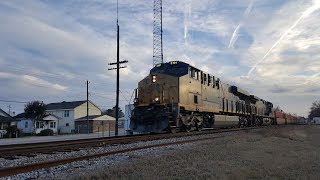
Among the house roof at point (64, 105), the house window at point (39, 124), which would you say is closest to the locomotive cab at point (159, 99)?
the house window at point (39, 124)

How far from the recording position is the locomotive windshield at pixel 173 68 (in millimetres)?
21500

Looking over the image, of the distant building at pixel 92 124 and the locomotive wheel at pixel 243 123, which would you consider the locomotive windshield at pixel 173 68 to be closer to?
the locomotive wheel at pixel 243 123

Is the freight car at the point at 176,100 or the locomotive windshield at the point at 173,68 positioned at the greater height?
the locomotive windshield at the point at 173,68

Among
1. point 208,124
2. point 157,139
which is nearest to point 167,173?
point 157,139

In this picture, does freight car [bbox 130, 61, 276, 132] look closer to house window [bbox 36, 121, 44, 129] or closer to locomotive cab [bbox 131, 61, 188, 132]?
locomotive cab [bbox 131, 61, 188, 132]

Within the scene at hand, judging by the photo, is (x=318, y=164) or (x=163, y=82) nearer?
(x=318, y=164)

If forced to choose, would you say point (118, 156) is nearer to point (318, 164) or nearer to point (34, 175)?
point (34, 175)

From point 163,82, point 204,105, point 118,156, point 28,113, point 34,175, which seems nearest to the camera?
point 34,175

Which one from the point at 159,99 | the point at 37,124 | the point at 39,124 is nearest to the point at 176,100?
the point at 159,99

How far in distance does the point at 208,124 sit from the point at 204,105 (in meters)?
1.84

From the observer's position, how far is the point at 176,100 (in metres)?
20.5

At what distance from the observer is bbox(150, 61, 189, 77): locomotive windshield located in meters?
21.5

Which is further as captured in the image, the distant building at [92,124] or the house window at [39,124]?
the distant building at [92,124]

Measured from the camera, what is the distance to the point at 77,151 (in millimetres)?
12188
